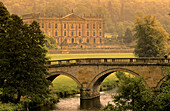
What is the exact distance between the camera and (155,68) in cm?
3934

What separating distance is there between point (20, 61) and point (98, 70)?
1142 centimetres

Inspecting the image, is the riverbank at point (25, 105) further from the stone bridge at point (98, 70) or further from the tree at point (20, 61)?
the stone bridge at point (98, 70)

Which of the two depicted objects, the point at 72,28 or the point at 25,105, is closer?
the point at 25,105

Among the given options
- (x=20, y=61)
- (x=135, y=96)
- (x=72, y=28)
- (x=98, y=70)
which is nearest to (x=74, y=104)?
(x=98, y=70)

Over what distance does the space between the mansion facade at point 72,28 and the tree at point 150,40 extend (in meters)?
76.8

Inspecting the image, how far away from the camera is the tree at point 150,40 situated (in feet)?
194

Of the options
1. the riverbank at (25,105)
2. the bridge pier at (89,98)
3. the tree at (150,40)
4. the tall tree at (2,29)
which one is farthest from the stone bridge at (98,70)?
the tree at (150,40)

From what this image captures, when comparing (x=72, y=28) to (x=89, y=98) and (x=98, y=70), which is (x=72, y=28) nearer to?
(x=89, y=98)

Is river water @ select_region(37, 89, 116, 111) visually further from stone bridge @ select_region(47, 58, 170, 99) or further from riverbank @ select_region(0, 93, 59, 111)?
stone bridge @ select_region(47, 58, 170, 99)

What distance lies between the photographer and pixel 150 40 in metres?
59.6

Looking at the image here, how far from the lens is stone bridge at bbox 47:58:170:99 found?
39.6 m

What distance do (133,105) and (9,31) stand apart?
Result: 552 inches

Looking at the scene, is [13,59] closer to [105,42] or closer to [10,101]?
[10,101]

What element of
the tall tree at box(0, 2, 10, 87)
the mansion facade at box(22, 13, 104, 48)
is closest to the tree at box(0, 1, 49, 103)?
the tall tree at box(0, 2, 10, 87)
